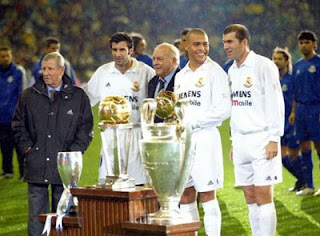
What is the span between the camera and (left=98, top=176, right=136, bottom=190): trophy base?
3.98m

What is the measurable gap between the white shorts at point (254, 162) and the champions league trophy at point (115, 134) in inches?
66.5

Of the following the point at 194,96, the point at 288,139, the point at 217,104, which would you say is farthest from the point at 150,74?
the point at 288,139

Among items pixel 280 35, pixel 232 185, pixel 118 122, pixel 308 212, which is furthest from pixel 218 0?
pixel 118 122

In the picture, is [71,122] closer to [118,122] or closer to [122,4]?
[118,122]

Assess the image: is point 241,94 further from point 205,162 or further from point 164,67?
point 164,67

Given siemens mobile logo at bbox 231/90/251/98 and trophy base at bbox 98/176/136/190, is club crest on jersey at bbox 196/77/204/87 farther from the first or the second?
trophy base at bbox 98/176/136/190

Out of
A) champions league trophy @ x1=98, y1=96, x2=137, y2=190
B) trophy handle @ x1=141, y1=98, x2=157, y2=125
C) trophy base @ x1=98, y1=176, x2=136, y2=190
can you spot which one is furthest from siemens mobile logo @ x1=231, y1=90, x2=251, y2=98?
trophy handle @ x1=141, y1=98, x2=157, y2=125

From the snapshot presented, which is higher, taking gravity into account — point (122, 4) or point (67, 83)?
point (122, 4)

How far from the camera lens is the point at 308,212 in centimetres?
778

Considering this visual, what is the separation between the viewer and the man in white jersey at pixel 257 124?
558cm

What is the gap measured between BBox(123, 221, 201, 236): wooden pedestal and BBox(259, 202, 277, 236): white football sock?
210 cm

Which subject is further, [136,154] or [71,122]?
[136,154]

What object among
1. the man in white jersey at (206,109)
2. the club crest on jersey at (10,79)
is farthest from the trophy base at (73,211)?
the club crest on jersey at (10,79)

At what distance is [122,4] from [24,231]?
13.7 meters
